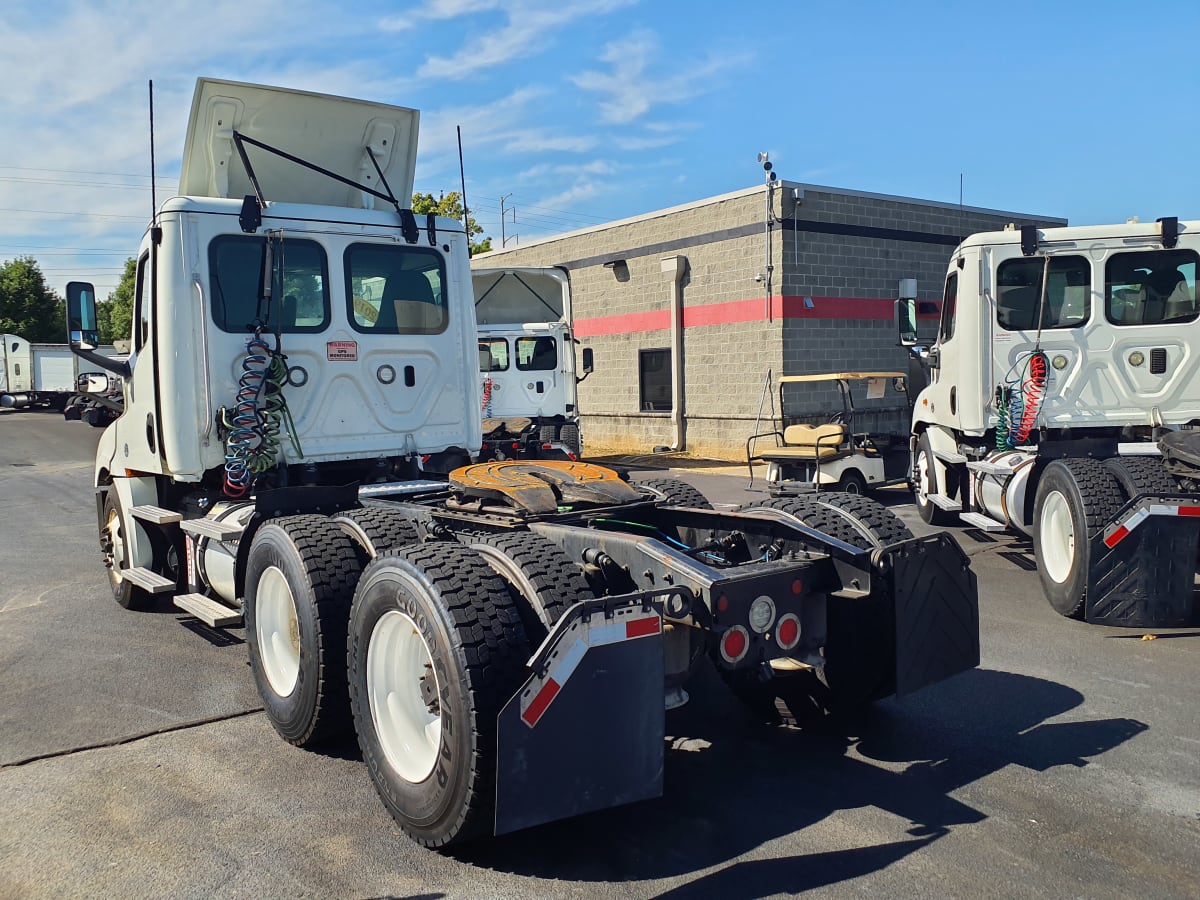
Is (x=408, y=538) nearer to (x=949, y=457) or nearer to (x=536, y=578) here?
(x=536, y=578)

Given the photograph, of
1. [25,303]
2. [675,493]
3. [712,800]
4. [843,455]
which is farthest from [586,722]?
[25,303]

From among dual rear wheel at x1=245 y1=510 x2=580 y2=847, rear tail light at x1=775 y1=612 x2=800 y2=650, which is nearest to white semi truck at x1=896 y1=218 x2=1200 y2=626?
rear tail light at x1=775 y1=612 x2=800 y2=650

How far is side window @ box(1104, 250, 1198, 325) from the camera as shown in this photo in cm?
870

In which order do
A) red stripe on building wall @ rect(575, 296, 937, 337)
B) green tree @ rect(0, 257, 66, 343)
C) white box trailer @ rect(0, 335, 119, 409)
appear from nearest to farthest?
1. red stripe on building wall @ rect(575, 296, 937, 337)
2. white box trailer @ rect(0, 335, 119, 409)
3. green tree @ rect(0, 257, 66, 343)

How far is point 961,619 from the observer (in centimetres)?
430

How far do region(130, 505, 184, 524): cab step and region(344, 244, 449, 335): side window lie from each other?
178 cm

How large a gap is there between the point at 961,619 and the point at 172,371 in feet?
15.6

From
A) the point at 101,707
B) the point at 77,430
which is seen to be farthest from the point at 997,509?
the point at 77,430

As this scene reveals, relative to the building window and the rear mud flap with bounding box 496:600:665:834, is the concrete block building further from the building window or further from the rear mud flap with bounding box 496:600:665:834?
the rear mud flap with bounding box 496:600:665:834

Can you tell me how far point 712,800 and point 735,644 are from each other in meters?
0.76

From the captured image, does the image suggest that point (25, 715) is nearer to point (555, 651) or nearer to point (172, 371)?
point (172, 371)

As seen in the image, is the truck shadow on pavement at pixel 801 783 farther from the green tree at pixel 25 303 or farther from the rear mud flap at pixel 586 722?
the green tree at pixel 25 303

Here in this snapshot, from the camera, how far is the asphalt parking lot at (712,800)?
11.3 ft

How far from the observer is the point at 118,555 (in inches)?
303
